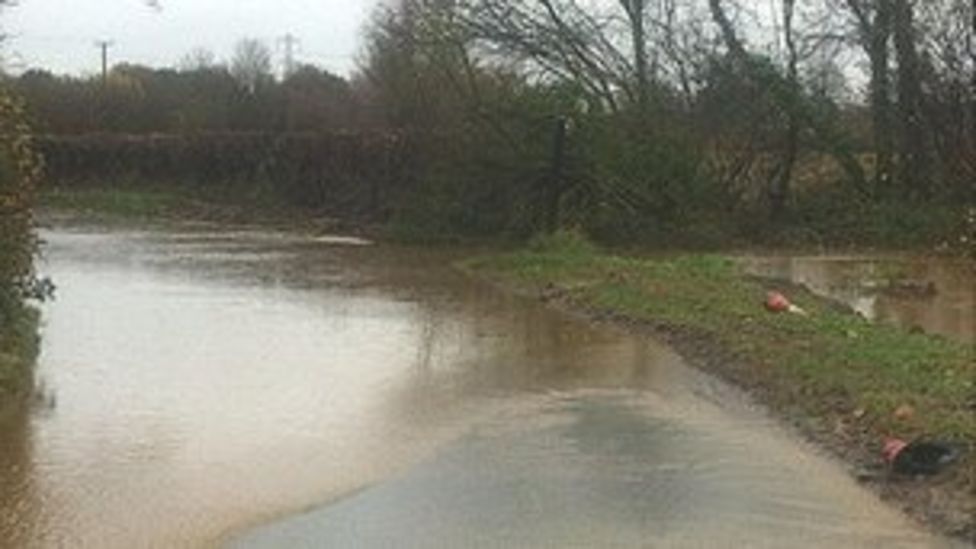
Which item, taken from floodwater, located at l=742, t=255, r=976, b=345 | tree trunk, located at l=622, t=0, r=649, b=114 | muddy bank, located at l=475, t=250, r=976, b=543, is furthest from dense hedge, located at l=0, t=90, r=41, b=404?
tree trunk, located at l=622, t=0, r=649, b=114

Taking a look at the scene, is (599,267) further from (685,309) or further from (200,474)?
(200,474)

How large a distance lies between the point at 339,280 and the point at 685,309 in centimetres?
762

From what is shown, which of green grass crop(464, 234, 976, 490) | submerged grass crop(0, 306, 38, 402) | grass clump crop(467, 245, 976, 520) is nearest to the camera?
grass clump crop(467, 245, 976, 520)

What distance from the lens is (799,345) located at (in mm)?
15398

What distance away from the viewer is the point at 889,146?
117ft

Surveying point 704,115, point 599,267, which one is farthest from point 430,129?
point 599,267

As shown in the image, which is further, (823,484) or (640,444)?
(640,444)

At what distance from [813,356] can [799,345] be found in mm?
808

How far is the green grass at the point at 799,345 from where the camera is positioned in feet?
39.1

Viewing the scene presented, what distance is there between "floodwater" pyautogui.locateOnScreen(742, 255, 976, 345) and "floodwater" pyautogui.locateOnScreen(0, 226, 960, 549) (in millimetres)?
3899

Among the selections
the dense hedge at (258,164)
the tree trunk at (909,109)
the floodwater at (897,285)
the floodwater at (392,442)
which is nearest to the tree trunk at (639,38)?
the tree trunk at (909,109)

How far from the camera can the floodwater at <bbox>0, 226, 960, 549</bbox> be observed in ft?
30.4

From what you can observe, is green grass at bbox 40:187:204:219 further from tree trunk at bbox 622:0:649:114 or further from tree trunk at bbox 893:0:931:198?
tree trunk at bbox 893:0:931:198

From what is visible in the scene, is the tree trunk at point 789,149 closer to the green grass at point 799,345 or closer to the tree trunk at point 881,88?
the tree trunk at point 881,88
